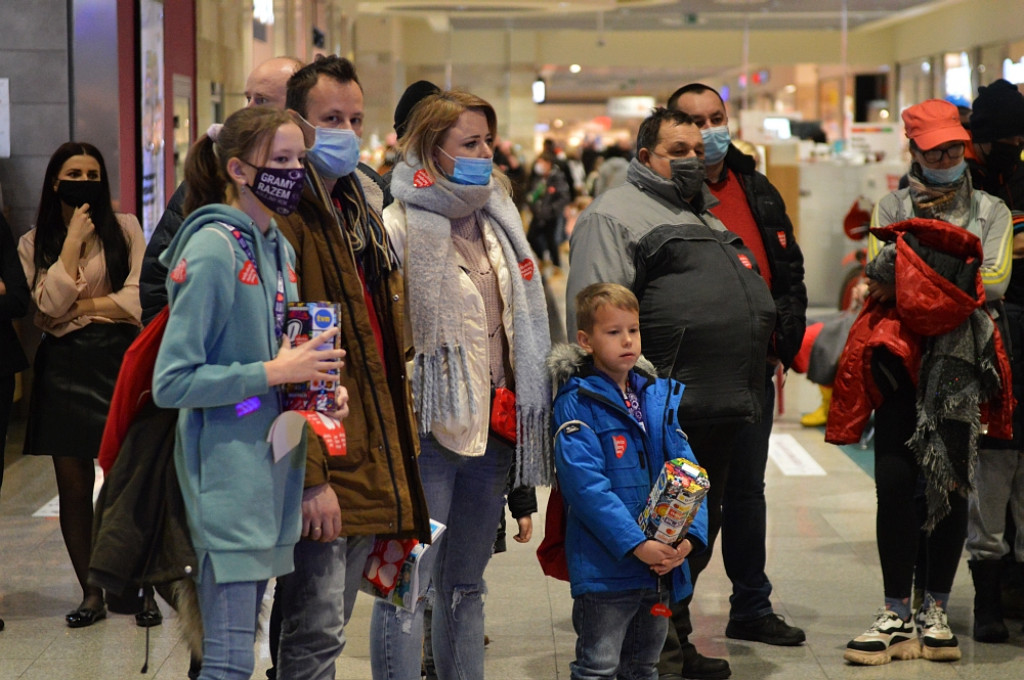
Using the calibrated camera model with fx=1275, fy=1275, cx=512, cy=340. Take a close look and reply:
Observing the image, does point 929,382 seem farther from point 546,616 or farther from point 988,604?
point 546,616

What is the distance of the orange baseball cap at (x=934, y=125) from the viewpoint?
4020 mm

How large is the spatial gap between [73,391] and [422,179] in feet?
6.68

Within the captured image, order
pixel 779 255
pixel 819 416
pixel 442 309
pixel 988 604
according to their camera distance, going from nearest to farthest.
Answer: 1. pixel 442 309
2. pixel 779 255
3. pixel 988 604
4. pixel 819 416

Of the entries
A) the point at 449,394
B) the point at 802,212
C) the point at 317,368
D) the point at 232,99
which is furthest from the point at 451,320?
the point at 802,212

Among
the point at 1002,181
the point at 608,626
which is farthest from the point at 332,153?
the point at 1002,181

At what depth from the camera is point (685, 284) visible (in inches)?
139

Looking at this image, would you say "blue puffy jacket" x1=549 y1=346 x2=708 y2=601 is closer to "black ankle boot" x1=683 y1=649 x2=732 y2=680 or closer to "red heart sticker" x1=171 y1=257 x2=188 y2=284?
"black ankle boot" x1=683 y1=649 x2=732 y2=680

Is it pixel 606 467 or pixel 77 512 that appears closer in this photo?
pixel 606 467

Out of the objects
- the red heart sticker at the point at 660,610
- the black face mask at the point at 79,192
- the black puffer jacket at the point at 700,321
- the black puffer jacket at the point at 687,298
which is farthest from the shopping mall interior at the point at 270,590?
the black face mask at the point at 79,192

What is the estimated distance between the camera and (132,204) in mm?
7340

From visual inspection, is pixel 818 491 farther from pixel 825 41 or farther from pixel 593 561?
pixel 825 41

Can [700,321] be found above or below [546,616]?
above

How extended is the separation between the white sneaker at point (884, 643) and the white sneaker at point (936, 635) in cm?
3

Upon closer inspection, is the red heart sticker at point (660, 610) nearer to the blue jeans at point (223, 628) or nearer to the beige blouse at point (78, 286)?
the blue jeans at point (223, 628)
